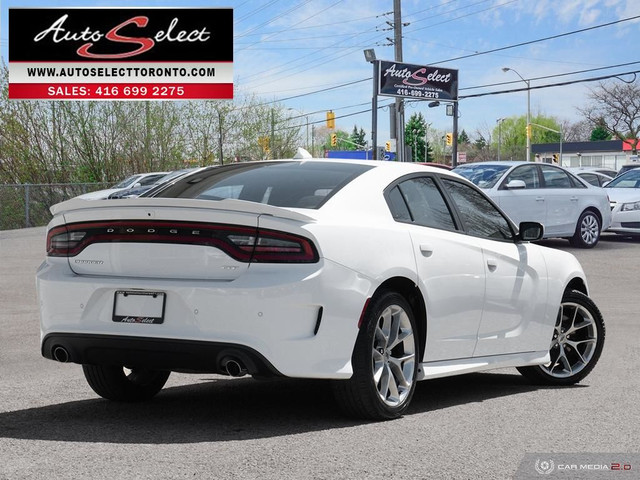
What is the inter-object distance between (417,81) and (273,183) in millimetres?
43029

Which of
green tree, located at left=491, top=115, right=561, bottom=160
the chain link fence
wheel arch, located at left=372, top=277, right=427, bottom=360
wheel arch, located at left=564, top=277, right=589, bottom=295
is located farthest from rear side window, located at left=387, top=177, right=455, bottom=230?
green tree, located at left=491, top=115, right=561, bottom=160

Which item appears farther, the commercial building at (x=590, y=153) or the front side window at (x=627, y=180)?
the commercial building at (x=590, y=153)

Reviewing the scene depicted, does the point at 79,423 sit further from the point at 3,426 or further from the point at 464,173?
the point at 464,173

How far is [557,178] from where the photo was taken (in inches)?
872

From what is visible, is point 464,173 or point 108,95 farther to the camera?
point 108,95

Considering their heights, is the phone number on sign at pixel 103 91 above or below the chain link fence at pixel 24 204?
above

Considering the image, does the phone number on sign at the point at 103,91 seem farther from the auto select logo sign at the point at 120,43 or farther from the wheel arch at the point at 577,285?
the wheel arch at the point at 577,285

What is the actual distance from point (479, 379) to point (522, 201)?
1314 cm

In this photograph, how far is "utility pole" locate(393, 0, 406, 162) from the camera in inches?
1815

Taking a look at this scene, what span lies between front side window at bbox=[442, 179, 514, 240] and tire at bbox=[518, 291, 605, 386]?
0.84 m

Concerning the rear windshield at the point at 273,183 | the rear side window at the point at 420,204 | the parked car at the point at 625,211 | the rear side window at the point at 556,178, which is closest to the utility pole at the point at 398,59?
the parked car at the point at 625,211

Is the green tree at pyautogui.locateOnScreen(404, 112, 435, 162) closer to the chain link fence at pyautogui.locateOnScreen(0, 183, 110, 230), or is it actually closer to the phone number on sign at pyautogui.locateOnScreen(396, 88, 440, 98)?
the phone number on sign at pyautogui.locateOnScreen(396, 88, 440, 98)

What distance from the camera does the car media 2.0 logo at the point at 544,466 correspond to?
16.2 feet

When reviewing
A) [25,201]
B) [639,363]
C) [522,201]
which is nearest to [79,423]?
[639,363]
